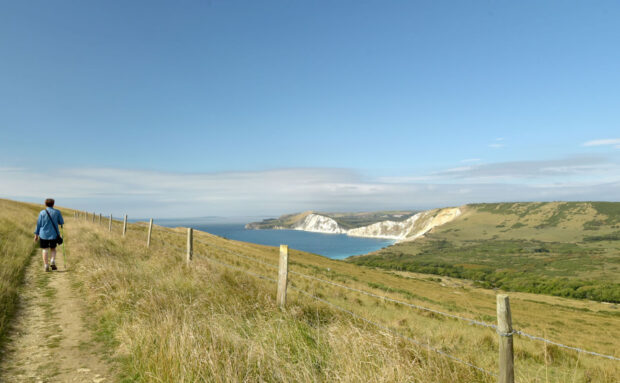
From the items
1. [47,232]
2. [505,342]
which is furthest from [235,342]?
[47,232]

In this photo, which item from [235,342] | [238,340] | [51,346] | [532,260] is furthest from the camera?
[532,260]

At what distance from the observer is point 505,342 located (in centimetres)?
354

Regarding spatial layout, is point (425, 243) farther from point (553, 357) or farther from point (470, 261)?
point (553, 357)

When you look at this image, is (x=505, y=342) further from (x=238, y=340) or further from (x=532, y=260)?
(x=532, y=260)

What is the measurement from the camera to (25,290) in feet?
26.9

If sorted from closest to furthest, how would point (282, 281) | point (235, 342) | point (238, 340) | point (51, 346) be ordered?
point (235, 342) → point (238, 340) → point (51, 346) → point (282, 281)

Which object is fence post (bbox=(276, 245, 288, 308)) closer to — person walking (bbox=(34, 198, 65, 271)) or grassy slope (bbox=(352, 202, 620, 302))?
person walking (bbox=(34, 198, 65, 271))

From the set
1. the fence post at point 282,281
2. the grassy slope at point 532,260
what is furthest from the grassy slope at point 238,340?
the grassy slope at point 532,260

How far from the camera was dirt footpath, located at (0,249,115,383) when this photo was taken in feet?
14.0

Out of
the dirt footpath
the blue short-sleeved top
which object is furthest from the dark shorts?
the dirt footpath

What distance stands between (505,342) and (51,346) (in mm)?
6650

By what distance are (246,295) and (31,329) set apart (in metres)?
3.90

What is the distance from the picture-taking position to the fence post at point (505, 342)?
350cm

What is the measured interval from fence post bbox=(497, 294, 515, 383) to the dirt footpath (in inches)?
192
